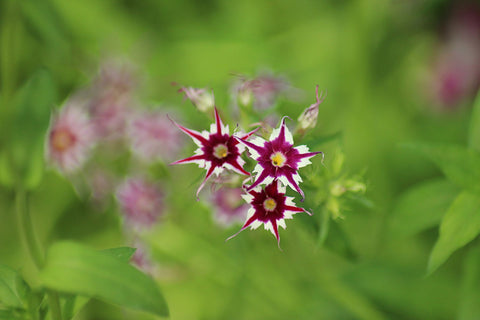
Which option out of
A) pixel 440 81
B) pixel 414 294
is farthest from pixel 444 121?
pixel 414 294

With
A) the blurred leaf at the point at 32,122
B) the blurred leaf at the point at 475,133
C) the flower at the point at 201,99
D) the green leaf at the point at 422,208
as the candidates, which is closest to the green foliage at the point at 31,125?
the blurred leaf at the point at 32,122

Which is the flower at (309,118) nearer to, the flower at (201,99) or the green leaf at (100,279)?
the flower at (201,99)

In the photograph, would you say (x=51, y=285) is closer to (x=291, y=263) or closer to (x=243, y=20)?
(x=291, y=263)

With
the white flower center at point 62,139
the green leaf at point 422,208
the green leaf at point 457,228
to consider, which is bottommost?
the green leaf at point 457,228

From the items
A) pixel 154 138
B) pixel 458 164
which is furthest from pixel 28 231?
pixel 458 164

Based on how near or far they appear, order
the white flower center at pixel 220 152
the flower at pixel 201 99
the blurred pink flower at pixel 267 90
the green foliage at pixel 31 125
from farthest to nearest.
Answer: the blurred pink flower at pixel 267 90 < the green foliage at pixel 31 125 < the flower at pixel 201 99 < the white flower center at pixel 220 152
